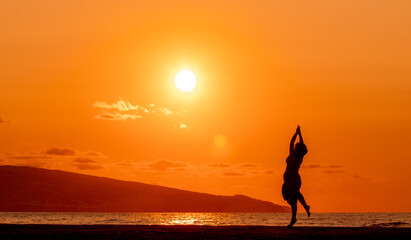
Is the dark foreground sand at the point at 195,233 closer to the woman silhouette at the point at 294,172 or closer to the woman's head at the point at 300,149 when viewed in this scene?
the woman silhouette at the point at 294,172

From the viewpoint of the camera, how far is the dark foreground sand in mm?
20234

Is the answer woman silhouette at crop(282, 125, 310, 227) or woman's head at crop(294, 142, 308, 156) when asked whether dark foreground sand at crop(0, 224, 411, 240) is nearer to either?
woman silhouette at crop(282, 125, 310, 227)

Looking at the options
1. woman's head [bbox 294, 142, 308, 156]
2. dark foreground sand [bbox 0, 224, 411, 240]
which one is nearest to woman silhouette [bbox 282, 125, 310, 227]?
woman's head [bbox 294, 142, 308, 156]

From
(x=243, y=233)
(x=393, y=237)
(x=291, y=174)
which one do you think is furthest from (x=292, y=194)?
(x=393, y=237)

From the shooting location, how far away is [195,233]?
841 inches

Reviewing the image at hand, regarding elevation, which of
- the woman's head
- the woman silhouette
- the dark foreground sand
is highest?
the woman's head

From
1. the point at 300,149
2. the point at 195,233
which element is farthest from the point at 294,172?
the point at 195,233

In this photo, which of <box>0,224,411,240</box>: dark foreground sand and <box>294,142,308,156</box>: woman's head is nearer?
<box>0,224,411,240</box>: dark foreground sand

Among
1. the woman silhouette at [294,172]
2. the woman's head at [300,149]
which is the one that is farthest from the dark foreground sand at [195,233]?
the woman's head at [300,149]

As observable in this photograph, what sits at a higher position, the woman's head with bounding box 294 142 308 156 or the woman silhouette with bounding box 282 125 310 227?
the woman's head with bounding box 294 142 308 156

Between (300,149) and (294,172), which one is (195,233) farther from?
(300,149)

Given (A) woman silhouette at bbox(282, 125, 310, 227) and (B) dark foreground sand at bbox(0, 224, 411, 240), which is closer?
(B) dark foreground sand at bbox(0, 224, 411, 240)

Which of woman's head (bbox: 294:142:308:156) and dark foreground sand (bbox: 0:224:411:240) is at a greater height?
woman's head (bbox: 294:142:308:156)

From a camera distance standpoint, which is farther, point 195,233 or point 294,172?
point 294,172
